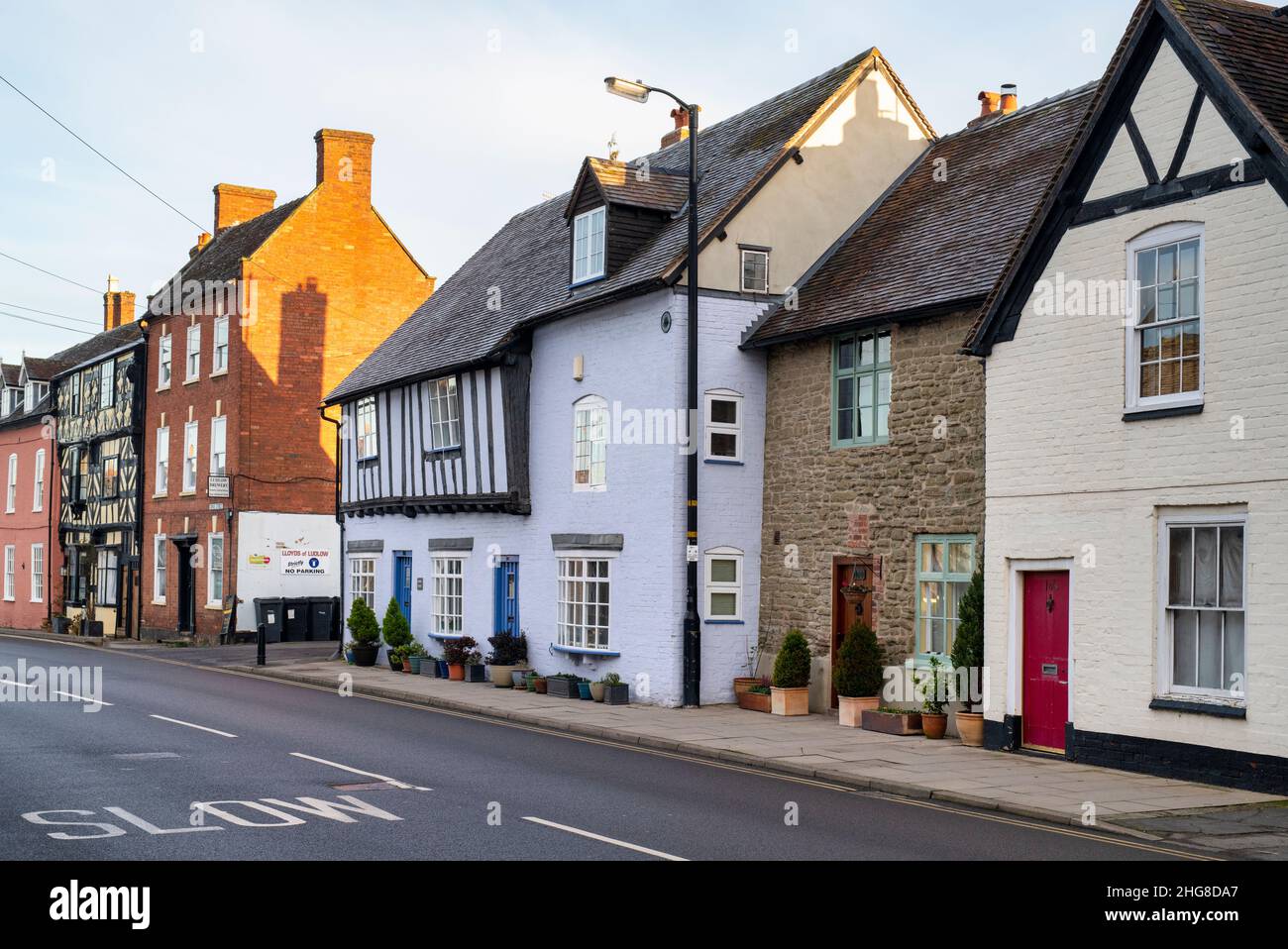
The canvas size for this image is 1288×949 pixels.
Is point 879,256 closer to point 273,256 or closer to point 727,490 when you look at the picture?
point 727,490

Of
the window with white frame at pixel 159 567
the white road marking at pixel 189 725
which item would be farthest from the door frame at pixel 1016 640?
the window with white frame at pixel 159 567

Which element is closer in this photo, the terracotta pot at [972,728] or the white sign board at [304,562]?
the terracotta pot at [972,728]

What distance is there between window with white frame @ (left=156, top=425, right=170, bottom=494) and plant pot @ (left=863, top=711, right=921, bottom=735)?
103 feet

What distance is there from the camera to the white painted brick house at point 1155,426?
13.7 meters

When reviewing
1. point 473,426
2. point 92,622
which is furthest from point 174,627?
point 473,426

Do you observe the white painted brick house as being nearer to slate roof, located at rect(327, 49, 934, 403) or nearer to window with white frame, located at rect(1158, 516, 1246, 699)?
window with white frame, located at rect(1158, 516, 1246, 699)

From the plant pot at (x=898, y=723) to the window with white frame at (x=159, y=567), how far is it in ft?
101

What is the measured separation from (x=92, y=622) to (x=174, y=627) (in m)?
5.33

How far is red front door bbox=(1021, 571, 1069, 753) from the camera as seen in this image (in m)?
16.2

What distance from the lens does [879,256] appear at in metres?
21.8

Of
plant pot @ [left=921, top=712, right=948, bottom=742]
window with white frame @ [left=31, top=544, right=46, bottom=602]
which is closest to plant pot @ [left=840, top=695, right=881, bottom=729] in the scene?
plant pot @ [left=921, top=712, right=948, bottom=742]

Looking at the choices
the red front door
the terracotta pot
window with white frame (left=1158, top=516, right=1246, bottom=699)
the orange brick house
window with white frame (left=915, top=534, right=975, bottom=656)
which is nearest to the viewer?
window with white frame (left=1158, top=516, right=1246, bottom=699)

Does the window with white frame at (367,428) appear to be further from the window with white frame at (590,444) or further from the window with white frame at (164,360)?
the window with white frame at (164,360)

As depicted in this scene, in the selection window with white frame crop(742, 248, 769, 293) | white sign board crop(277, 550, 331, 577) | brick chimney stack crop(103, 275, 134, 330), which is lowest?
white sign board crop(277, 550, 331, 577)
